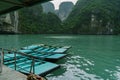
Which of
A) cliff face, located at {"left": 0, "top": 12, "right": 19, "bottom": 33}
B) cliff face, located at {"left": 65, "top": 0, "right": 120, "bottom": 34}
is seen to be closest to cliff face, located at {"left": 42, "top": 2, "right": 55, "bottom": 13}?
cliff face, located at {"left": 65, "top": 0, "right": 120, "bottom": 34}

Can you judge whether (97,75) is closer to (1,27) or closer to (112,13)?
(1,27)

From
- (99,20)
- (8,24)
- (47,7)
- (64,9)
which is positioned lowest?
(8,24)

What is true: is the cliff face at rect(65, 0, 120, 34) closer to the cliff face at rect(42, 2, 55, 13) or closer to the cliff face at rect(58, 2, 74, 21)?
the cliff face at rect(58, 2, 74, 21)

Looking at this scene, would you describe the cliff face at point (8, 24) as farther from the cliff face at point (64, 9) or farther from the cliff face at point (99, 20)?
the cliff face at point (64, 9)

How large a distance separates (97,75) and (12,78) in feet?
18.5

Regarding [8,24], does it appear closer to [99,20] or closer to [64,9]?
[99,20]

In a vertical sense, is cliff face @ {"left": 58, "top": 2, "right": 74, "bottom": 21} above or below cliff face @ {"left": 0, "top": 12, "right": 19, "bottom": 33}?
above

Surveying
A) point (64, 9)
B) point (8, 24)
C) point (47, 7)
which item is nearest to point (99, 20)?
point (8, 24)

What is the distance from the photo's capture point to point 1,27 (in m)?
74.1

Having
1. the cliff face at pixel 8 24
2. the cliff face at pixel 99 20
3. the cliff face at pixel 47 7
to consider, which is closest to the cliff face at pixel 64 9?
the cliff face at pixel 47 7

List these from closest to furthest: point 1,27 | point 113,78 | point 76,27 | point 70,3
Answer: point 113,78, point 1,27, point 76,27, point 70,3

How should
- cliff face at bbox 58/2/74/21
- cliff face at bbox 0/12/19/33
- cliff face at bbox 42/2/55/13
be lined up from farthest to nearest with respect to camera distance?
cliff face at bbox 42/2/55/13 → cliff face at bbox 58/2/74/21 → cliff face at bbox 0/12/19/33

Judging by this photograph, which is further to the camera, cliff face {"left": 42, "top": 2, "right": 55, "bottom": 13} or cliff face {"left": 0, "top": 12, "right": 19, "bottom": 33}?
cliff face {"left": 42, "top": 2, "right": 55, "bottom": 13}

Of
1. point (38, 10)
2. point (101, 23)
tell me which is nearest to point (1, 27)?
point (38, 10)
